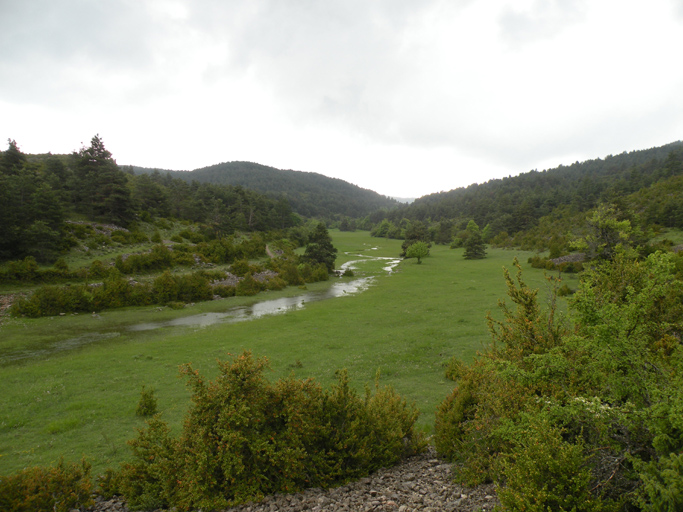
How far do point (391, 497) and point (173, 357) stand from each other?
16445 mm

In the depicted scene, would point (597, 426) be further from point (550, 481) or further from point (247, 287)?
point (247, 287)

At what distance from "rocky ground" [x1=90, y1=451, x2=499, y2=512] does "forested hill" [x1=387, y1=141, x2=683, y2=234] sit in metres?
56.4

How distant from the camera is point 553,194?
103 meters

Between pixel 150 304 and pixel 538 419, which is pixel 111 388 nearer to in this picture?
pixel 538 419

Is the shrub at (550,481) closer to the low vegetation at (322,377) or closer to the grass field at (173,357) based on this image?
the low vegetation at (322,377)

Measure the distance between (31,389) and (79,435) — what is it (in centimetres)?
588

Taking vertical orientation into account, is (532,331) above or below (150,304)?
above

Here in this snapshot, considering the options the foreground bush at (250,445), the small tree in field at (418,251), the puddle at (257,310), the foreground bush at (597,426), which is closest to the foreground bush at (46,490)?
the foreground bush at (250,445)

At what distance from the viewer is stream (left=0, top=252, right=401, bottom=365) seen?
19031mm

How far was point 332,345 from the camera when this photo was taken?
2005cm

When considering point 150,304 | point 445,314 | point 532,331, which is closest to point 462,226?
point 445,314

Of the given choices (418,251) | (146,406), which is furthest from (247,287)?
(418,251)

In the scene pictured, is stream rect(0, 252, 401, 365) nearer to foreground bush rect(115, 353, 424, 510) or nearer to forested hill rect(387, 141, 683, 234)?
foreground bush rect(115, 353, 424, 510)

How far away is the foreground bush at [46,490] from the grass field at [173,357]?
245cm
